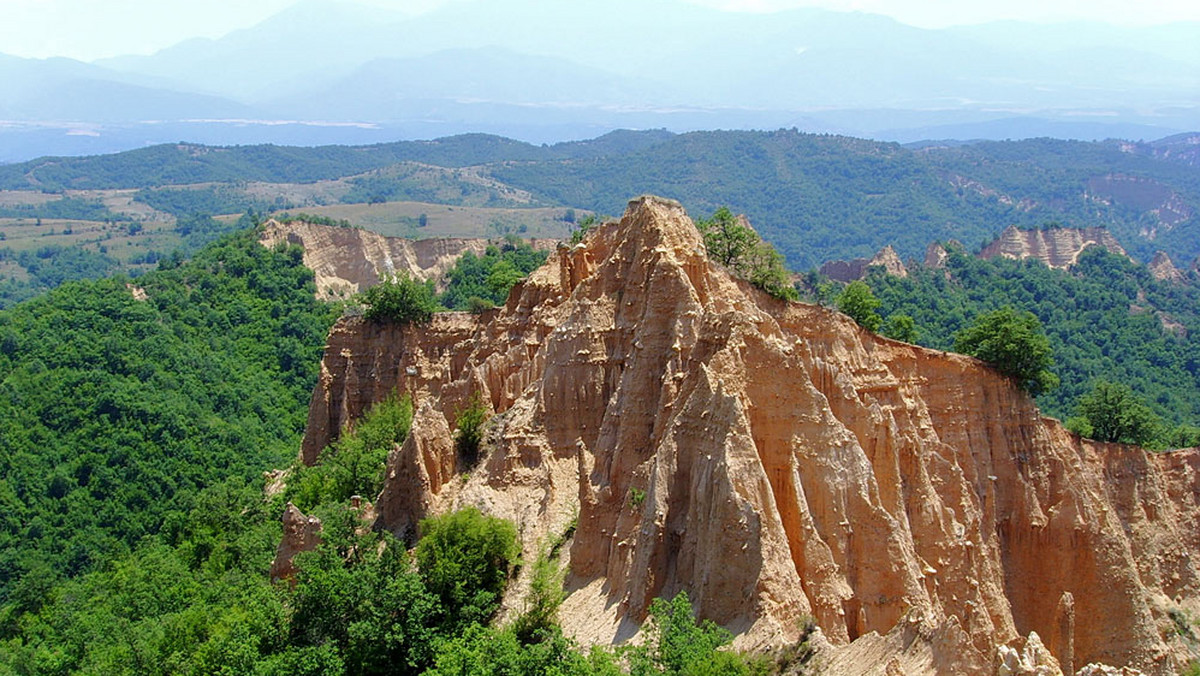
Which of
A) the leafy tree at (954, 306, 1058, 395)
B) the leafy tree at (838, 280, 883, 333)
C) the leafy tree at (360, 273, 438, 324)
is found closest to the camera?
the leafy tree at (954, 306, 1058, 395)

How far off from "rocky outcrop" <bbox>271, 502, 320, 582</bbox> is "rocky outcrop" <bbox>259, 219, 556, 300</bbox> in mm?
59989

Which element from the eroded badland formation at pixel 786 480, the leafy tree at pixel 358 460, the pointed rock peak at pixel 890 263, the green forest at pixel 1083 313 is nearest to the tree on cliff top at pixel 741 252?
the eroded badland formation at pixel 786 480

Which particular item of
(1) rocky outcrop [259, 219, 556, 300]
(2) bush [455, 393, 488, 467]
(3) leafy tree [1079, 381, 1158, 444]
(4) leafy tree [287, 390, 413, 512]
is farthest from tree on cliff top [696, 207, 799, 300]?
(1) rocky outcrop [259, 219, 556, 300]

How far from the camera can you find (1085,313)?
10869cm

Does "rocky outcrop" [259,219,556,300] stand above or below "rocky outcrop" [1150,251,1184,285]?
above

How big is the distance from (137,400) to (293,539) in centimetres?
4139

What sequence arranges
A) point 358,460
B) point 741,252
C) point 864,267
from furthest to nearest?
point 864,267 < point 741,252 < point 358,460

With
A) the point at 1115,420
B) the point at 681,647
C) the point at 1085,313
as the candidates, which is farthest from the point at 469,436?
the point at 1085,313

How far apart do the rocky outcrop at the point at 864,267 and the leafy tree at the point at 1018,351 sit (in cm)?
7080

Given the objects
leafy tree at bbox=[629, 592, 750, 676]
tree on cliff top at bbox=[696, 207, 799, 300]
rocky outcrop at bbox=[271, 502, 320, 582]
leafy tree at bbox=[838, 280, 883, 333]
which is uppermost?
tree on cliff top at bbox=[696, 207, 799, 300]

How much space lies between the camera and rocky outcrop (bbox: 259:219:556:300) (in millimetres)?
104500

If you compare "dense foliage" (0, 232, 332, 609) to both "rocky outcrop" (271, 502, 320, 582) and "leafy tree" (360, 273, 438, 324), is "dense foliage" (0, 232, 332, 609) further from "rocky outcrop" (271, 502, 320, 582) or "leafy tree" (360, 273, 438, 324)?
"rocky outcrop" (271, 502, 320, 582)

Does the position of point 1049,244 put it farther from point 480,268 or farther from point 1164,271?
point 480,268

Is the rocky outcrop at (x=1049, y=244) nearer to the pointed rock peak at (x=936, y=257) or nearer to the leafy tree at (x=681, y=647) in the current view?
the pointed rock peak at (x=936, y=257)
